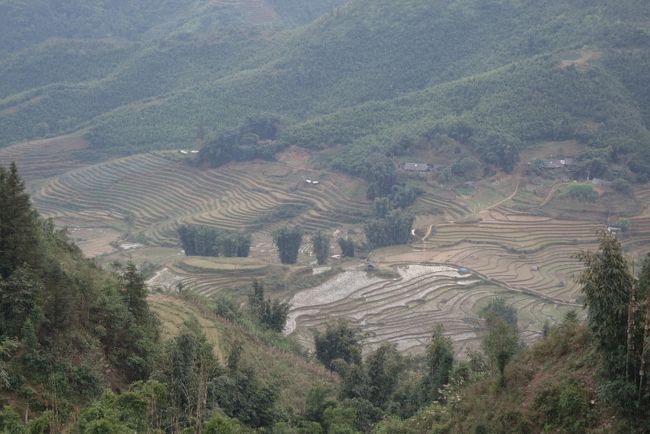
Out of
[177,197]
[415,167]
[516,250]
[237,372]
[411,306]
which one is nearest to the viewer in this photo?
[237,372]

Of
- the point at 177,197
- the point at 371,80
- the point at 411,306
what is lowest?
the point at 411,306

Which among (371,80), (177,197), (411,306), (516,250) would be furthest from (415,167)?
(371,80)

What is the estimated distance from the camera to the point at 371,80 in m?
58.6

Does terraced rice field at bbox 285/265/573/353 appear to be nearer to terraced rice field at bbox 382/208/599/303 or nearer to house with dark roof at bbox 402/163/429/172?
terraced rice field at bbox 382/208/599/303

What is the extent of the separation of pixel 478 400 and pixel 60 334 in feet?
21.2

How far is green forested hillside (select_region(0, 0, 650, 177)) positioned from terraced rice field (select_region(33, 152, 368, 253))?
3655mm

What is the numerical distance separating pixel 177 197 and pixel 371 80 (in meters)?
20.6

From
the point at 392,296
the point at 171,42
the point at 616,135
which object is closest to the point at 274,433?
the point at 392,296

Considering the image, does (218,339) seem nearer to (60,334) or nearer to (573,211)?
(60,334)

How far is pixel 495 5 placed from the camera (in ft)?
199

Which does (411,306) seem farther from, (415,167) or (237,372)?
(237,372)

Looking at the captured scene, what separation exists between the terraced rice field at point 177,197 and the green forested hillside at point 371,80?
3655 millimetres

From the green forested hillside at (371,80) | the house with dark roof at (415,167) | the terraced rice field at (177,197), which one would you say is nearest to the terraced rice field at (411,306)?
the terraced rice field at (177,197)

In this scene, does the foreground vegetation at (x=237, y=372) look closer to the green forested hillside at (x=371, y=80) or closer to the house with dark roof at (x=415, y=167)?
the house with dark roof at (x=415, y=167)
